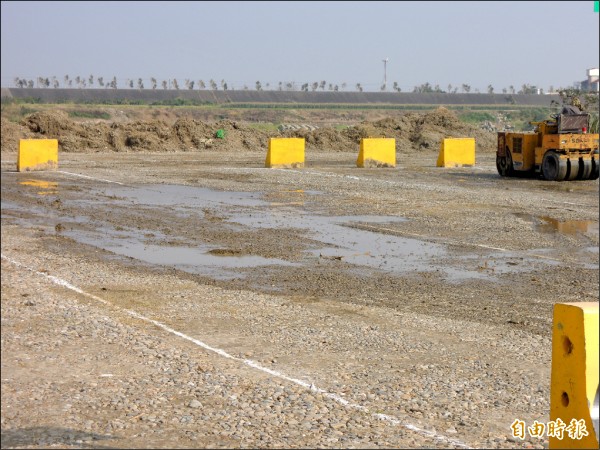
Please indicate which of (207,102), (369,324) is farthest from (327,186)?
(207,102)

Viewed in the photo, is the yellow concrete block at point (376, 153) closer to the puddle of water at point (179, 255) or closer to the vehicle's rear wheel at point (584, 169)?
the vehicle's rear wheel at point (584, 169)

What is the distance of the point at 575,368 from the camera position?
522cm

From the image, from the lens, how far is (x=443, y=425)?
6.43 m

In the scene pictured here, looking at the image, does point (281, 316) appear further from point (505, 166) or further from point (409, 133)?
point (409, 133)

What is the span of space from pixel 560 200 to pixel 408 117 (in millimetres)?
26185

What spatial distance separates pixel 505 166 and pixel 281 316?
21.1m

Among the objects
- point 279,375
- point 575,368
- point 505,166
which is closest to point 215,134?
point 505,166

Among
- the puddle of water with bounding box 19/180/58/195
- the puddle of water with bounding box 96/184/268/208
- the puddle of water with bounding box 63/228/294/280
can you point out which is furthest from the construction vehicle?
the puddle of water with bounding box 63/228/294/280

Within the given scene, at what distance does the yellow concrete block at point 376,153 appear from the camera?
32.7 metres

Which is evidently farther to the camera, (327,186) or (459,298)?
(327,186)

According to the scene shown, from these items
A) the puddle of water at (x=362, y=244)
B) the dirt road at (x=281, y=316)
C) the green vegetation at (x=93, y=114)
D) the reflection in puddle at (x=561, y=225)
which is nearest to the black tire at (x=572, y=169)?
the dirt road at (x=281, y=316)

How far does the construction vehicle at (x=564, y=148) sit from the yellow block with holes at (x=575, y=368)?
74.3ft

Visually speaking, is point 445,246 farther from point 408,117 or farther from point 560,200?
point 408,117

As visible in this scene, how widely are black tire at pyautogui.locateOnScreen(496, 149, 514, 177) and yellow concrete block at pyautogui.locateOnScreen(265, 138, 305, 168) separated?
22.3ft
